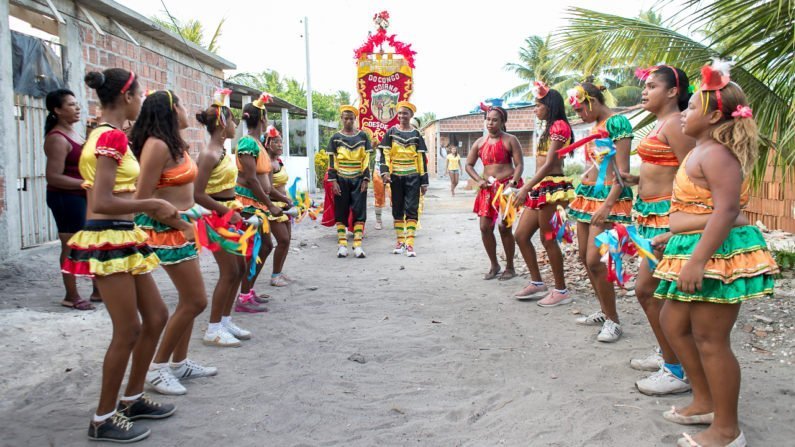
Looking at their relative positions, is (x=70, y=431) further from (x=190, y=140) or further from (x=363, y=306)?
(x=190, y=140)

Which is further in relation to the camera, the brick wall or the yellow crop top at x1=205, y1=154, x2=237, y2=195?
the brick wall

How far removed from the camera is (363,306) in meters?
6.09

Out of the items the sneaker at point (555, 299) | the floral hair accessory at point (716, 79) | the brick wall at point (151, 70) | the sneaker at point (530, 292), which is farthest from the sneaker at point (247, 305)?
the brick wall at point (151, 70)

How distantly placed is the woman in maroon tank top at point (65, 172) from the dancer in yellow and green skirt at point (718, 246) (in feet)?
15.9

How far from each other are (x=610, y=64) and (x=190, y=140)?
8480 mm

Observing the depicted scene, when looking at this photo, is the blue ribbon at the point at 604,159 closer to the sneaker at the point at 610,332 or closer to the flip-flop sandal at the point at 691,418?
the sneaker at the point at 610,332

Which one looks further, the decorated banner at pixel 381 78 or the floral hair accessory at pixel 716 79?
the decorated banner at pixel 381 78

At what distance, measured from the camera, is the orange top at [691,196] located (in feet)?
9.62

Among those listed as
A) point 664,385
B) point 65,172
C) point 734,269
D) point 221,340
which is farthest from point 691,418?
point 65,172

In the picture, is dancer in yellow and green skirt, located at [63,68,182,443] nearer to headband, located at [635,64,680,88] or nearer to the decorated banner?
headband, located at [635,64,680,88]

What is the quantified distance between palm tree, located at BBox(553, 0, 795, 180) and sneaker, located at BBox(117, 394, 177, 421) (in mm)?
4803

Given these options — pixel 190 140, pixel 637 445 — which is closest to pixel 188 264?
A: pixel 637 445

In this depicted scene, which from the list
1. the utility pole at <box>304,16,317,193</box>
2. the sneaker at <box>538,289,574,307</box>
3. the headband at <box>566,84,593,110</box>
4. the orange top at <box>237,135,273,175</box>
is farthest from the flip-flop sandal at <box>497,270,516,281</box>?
the utility pole at <box>304,16,317,193</box>

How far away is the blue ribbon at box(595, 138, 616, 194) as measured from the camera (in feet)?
14.4
